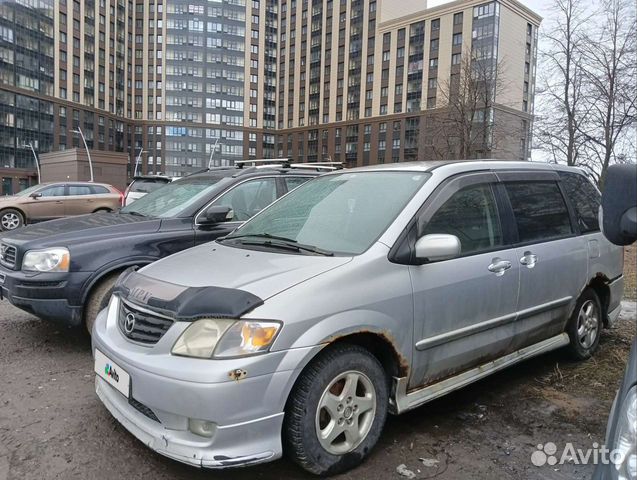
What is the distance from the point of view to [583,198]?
4.58 metres

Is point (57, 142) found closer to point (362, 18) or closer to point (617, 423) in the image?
point (362, 18)

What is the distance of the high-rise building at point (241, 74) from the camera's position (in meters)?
66.4

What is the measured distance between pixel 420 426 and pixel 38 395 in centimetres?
276

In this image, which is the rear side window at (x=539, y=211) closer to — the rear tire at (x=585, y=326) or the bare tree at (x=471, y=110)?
the rear tire at (x=585, y=326)

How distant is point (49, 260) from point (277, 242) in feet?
7.57

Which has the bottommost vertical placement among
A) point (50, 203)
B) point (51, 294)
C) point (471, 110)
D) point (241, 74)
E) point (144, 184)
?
point (51, 294)

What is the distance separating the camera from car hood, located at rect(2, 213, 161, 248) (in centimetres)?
446

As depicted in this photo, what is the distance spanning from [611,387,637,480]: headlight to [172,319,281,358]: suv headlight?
1441 mm

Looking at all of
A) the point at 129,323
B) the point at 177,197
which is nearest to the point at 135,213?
the point at 177,197

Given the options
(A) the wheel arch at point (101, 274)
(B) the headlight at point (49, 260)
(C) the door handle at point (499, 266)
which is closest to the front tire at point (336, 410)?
(C) the door handle at point (499, 266)

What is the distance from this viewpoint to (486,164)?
3814mm

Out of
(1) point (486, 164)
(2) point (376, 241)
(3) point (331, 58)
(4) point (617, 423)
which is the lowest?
(4) point (617, 423)

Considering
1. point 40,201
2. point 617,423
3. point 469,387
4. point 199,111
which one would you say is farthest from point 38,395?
point 199,111

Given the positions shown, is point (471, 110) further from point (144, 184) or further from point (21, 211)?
point (21, 211)
